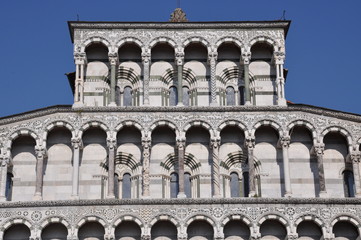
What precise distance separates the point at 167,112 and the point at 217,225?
10.2 feet

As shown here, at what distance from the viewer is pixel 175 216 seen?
72.0ft

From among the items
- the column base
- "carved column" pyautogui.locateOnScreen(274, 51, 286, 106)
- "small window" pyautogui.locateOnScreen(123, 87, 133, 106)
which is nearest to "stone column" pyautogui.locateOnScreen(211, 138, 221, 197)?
the column base

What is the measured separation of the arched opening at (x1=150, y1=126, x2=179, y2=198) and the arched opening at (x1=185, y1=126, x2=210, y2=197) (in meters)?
0.41

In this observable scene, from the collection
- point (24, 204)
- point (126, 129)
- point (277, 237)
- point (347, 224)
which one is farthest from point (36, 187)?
point (347, 224)

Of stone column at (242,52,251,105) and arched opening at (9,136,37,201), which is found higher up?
stone column at (242,52,251,105)

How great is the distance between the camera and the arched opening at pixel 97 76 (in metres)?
24.1

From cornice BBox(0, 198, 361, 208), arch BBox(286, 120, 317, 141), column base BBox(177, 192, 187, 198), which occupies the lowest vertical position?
cornice BBox(0, 198, 361, 208)

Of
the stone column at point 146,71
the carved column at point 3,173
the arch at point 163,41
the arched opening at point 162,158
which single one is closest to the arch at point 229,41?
the arch at point 163,41

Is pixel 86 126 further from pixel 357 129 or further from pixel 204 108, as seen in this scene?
pixel 357 129

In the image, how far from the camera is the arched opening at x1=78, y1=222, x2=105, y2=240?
22.1 metres

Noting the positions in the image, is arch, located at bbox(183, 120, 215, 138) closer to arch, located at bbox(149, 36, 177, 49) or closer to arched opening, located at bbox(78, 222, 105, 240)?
arch, located at bbox(149, 36, 177, 49)

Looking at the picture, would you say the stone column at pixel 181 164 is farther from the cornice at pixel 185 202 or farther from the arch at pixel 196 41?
the arch at pixel 196 41

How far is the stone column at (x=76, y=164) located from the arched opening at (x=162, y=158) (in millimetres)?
1726

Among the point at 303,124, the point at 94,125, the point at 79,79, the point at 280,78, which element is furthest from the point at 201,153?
the point at 79,79
